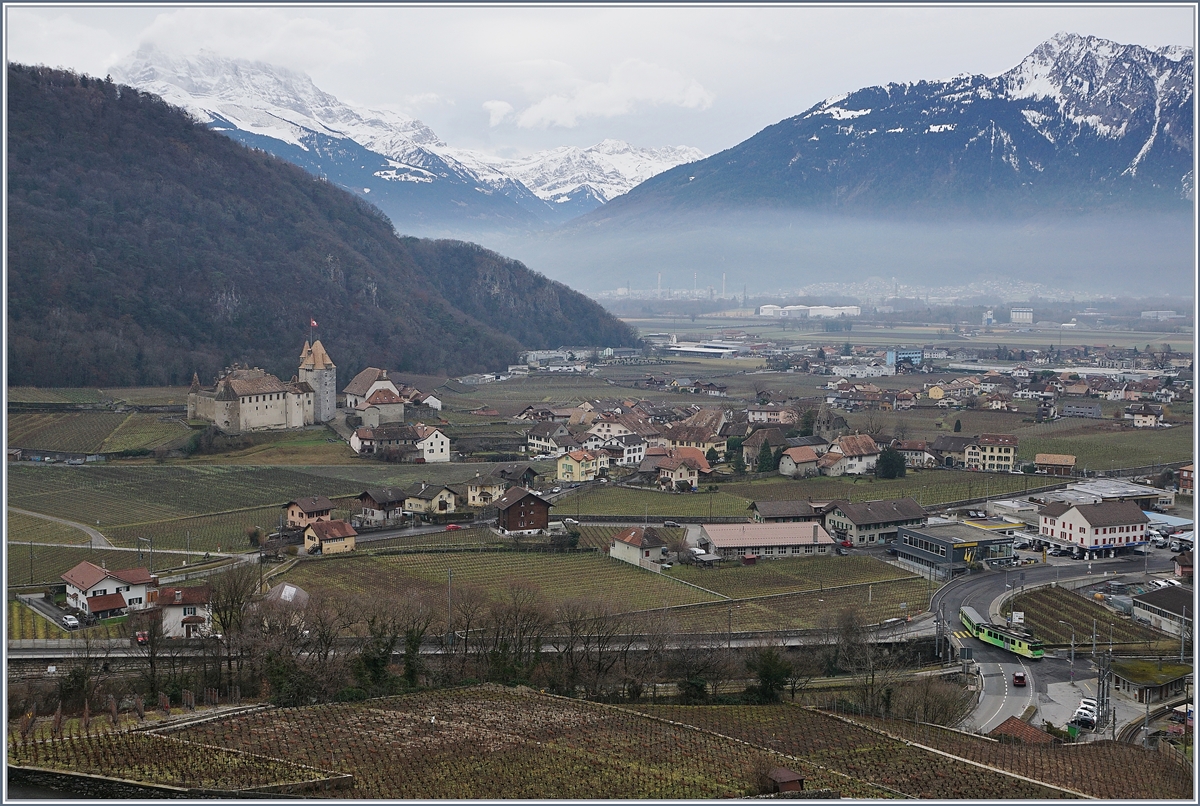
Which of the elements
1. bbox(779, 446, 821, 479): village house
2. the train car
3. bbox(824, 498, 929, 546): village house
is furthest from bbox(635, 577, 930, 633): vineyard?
bbox(779, 446, 821, 479): village house

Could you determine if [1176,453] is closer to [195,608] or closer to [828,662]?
[828,662]

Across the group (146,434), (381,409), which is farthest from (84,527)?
(381,409)

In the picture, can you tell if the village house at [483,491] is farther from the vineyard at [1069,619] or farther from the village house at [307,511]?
the vineyard at [1069,619]

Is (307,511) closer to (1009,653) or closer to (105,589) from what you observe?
(105,589)

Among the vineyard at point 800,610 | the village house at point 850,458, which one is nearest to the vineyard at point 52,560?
the vineyard at point 800,610

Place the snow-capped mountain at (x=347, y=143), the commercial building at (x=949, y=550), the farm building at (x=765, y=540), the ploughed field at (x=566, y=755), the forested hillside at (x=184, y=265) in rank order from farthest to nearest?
1. the snow-capped mountain at (x=347, y=143)
2. the forested hillside at (x=184, y=265)
3. the farm building at (x=765, y=540)
4. the commercial building at (x=949, y=550)
5. the ploughed field at (x=566, y=755)

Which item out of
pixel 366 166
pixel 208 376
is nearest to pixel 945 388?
pixel 208 376
